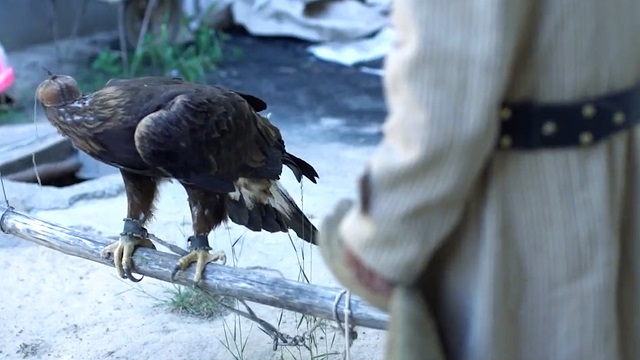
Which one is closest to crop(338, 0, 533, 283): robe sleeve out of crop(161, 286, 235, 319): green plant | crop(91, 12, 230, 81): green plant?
crop(161, 286, 235, 319): green plant

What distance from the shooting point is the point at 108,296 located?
3324mm

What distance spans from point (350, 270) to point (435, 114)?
24 cm

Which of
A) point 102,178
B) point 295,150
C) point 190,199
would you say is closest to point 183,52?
point 295,150

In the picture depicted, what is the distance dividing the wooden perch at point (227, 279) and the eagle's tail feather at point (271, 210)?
1.03 ft

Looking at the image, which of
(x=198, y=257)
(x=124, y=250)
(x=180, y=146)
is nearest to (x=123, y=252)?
(x=124, y=250)

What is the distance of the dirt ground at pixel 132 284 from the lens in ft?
9.70

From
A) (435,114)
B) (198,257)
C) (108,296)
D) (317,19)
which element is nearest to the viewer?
(435,114)

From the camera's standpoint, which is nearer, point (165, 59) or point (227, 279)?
point (227, 279)

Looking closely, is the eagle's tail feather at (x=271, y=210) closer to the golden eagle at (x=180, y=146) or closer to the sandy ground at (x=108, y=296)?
the golden eagle at (x=180, y=146)

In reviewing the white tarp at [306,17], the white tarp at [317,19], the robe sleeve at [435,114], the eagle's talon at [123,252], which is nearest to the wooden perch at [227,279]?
the eagle's talon at [123,252]

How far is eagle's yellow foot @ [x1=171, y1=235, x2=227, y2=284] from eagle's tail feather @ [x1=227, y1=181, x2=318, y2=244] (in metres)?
0.20

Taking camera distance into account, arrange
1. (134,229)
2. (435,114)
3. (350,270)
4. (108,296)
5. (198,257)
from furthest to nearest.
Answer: (108,296) → (134,229) → (198,257) → (350,270) → (435,114)

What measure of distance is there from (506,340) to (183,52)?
660cm

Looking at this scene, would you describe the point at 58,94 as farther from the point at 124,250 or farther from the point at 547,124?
the point at 547,124
